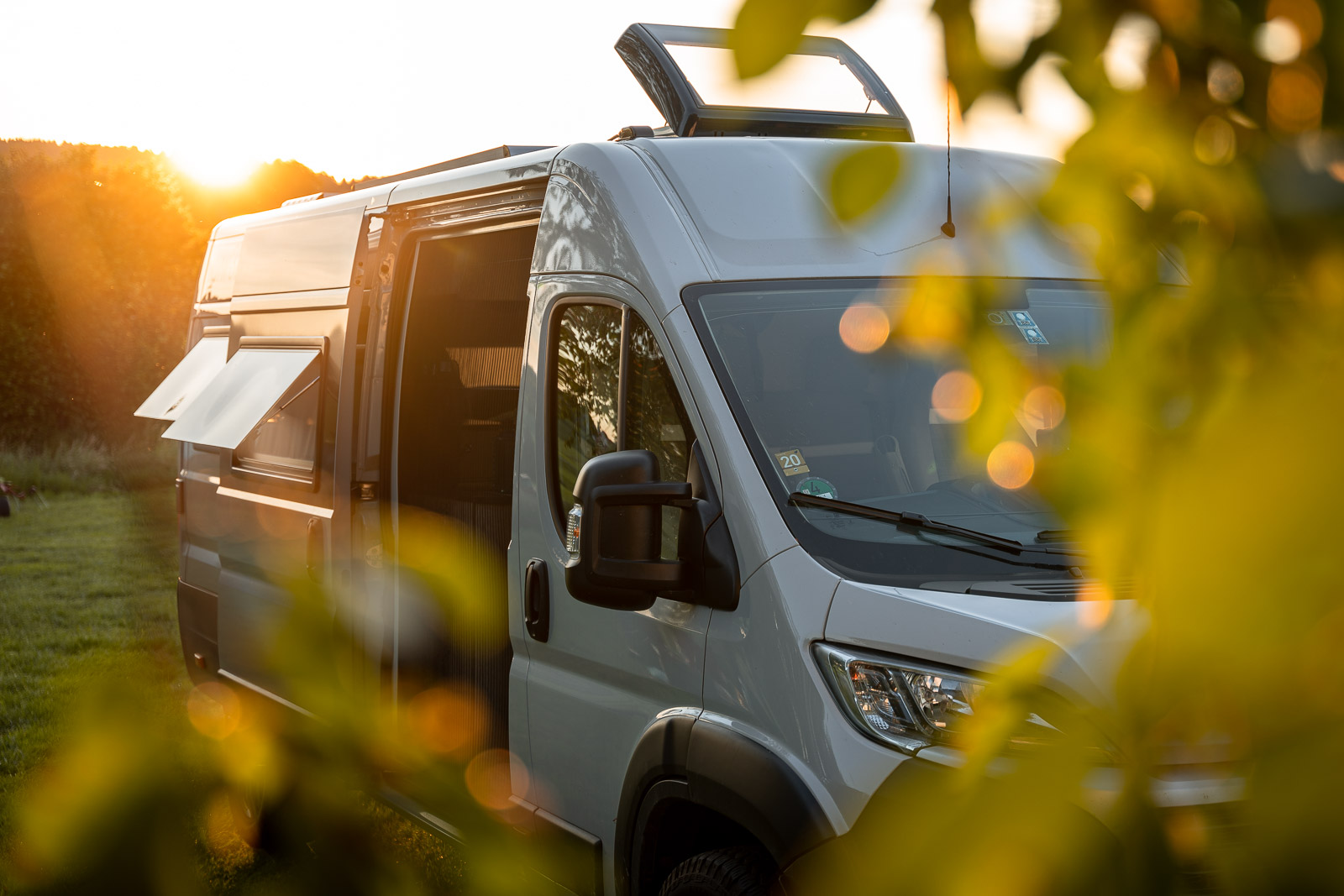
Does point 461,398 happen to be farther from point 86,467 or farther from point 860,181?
point 86,467

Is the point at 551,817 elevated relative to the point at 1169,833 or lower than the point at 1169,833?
lower

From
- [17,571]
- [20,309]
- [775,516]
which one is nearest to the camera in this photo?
[775,516]

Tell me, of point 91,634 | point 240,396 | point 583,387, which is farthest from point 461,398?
point 91,634

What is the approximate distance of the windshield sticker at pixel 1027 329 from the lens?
0.62 meters

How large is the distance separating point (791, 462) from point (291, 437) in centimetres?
308

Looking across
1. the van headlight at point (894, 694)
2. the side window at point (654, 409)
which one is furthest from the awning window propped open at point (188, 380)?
the van headlight at point (894, 694)

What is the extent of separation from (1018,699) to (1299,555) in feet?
0.45

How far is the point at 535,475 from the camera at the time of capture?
3865mm

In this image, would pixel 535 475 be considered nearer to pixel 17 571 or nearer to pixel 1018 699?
pixel 1018 699

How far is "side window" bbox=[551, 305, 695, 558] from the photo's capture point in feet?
11.2

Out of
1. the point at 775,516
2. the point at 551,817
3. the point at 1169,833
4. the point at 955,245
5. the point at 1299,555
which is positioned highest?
the point at 955,245

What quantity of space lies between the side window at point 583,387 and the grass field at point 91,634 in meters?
1.14

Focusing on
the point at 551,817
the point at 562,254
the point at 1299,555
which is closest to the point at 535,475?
the point at 562,254

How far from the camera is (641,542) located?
9.88 feet
